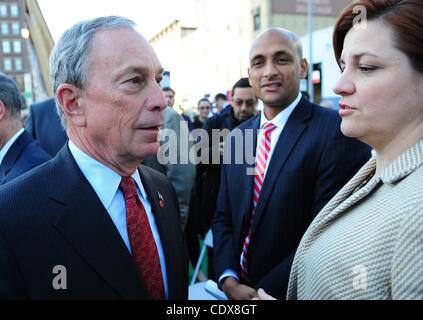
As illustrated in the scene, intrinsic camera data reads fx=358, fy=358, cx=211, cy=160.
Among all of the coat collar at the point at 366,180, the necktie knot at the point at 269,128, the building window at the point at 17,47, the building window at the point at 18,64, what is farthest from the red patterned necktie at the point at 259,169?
the building window at the point at 18,64

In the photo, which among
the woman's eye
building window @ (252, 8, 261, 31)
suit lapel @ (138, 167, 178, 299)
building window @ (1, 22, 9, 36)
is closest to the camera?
the woman's eye

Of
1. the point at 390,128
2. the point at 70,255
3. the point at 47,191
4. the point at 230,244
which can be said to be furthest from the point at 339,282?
the point at 230,244

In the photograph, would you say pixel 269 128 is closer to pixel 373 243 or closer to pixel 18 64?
pixel 373 243

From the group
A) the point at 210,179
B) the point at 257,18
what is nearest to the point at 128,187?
the point at 210,179

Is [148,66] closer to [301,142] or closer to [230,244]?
[301,142]

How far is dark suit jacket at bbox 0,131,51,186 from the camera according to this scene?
233 centimetres

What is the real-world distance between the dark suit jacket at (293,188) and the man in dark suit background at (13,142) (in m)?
1.47

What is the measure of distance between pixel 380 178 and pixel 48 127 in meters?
2.77

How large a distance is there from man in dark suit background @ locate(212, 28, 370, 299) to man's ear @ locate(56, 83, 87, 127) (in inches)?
47.2

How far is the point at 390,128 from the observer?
130cm

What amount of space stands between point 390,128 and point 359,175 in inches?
12.9

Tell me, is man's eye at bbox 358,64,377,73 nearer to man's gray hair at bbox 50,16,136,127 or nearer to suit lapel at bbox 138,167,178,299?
man's gray hair at bbox 50,16,136,127

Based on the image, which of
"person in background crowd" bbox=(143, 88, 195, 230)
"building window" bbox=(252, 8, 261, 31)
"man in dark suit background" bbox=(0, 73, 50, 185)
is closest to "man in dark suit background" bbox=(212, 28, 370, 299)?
"person in background crowd" bbox=(143, 88, 195, 230)

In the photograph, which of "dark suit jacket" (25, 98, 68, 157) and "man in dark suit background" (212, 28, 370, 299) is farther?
"dark suit jacket" (25, 98, 68, 157)
